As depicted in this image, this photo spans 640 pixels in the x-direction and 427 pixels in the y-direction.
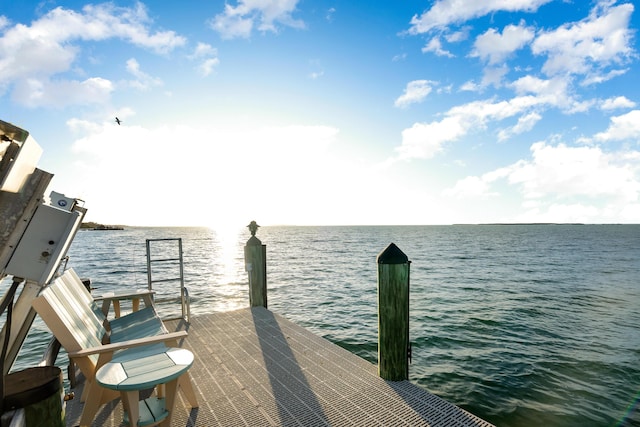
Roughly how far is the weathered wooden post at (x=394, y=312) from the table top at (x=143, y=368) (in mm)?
2628

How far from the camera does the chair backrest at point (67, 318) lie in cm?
356

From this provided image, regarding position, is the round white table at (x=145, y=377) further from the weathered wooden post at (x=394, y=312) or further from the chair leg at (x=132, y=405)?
the weathered wooden post at (x=394, y=312)

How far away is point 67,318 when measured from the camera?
3.90 metres

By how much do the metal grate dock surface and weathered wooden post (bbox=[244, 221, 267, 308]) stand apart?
91.7 inches

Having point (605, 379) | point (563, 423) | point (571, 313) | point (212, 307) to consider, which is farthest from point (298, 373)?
point (571, 313)

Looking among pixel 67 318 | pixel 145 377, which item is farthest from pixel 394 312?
pixel 67 318

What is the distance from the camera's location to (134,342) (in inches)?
160

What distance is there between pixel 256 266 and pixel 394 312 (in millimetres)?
4736

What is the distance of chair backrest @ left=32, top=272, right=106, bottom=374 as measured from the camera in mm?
3559

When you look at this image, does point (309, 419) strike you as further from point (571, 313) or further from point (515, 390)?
point (571, 313)

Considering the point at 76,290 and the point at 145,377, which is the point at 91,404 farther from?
the point at 76,290

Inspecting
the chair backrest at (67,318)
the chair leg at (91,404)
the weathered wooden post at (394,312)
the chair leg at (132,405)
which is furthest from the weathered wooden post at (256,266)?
the chair leg at (132,405)

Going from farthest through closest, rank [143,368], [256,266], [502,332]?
1. [502,332]
2. [256,266]
3. [143,368]

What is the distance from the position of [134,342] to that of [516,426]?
6208 mm
